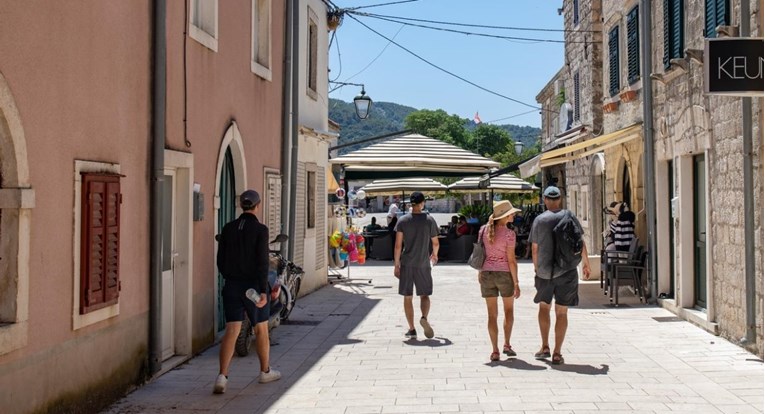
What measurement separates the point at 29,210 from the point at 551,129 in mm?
29525

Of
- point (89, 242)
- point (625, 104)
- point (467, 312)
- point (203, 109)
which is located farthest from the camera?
point (625, 104)

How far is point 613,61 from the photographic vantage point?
17.4 m

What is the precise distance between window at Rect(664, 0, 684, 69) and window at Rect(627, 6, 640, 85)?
2161mm

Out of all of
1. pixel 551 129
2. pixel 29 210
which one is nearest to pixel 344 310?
pixel 29 210

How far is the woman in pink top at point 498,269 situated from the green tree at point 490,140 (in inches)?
3749

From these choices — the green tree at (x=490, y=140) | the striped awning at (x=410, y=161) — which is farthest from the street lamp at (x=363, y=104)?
the green tree at (x=490, y=140)

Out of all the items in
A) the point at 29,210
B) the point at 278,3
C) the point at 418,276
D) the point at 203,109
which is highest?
the point at 278,3

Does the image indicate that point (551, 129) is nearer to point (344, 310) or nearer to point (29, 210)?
point (344, 310)

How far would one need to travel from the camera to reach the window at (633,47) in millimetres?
15180

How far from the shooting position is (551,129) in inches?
1335

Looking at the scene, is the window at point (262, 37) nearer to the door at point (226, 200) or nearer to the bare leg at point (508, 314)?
the door at point (226, 200)

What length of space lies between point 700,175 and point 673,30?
6.86ft

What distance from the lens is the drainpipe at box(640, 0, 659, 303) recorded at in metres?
13.9

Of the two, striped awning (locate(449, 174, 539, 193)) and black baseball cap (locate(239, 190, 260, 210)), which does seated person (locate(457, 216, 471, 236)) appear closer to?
striped awning (locate(449, 174, 539, 193))
